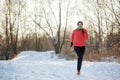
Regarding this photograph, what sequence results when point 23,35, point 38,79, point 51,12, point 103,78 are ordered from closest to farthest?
point 38,79 → point 103,78 → point 51,12 → point 23,35

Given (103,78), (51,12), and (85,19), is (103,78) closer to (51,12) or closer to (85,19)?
(51,12)

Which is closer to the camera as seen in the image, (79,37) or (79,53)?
(79,53)

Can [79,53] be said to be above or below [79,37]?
below

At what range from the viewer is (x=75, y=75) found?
34.6 ft

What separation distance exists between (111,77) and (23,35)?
38335 mm

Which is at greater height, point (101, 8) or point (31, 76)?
point (101, 8)

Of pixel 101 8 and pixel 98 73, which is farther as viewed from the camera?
pixel 101 8

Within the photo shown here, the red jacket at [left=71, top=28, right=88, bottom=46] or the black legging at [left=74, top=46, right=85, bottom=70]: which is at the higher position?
the red jacket at [left=71, top=28, right=88, bottom=46]

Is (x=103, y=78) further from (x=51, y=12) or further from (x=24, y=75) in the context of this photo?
(x=51, y=12)

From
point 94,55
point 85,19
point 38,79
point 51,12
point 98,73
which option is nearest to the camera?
point 38,79

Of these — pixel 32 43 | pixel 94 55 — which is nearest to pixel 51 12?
pixel 94 55

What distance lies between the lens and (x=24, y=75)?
991cm

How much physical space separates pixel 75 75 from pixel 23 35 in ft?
124

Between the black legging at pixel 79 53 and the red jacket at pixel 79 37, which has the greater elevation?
the red jacket at pixel 79 37
